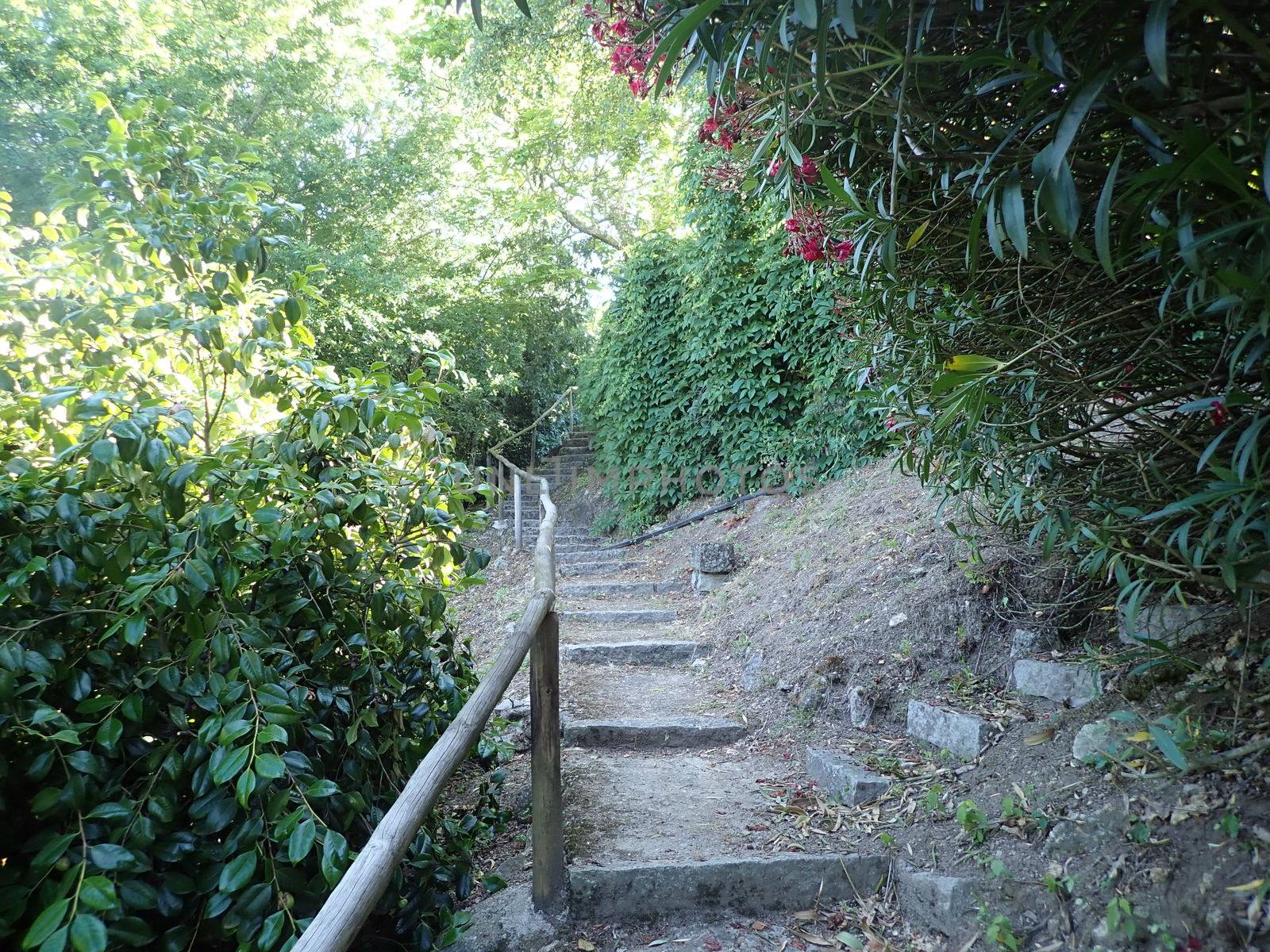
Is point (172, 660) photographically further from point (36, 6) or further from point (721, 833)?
point (36, 6)

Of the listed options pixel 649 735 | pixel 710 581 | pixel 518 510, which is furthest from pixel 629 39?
pixel 518 510

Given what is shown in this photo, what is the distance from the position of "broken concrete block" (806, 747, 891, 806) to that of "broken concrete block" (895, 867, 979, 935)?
0.41 m

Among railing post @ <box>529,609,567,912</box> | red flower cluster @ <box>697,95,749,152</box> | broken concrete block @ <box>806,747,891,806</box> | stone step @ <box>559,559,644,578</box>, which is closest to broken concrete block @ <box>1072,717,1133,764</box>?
broken concrete block @ <box>806,747,891,806</box>

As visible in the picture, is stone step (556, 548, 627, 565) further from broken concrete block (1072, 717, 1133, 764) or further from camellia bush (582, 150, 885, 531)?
broken concrete block (1072, 717, 1133, 764)

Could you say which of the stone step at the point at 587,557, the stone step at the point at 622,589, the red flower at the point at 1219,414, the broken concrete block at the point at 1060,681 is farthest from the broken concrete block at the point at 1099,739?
the stone step at the point at 587,557

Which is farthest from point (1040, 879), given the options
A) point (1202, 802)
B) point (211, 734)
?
point (211, 734)

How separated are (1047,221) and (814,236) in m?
0.70

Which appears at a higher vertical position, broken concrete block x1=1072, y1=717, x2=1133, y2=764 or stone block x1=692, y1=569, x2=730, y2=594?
broken concrete block x1=1072, y1=717, x2=1133, y2=764

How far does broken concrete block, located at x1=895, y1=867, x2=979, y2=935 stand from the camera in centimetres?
208

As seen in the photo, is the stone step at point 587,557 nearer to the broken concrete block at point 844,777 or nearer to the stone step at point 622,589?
the stone step at point 622,589

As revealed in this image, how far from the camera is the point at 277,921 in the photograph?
1.60 metres

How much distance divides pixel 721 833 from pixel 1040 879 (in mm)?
1019

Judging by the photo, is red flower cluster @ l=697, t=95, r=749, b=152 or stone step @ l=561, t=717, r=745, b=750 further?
stone step @ l=561, t=717, r=745, b=750

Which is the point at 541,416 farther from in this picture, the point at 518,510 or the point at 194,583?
the point at 194,583
